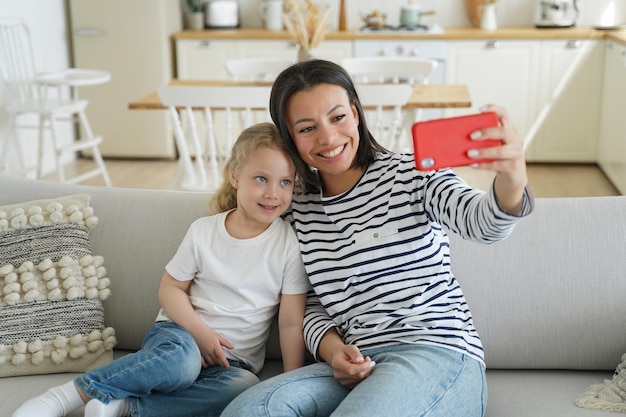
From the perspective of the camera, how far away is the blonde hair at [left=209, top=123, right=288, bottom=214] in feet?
5.41

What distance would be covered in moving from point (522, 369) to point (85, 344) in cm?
97

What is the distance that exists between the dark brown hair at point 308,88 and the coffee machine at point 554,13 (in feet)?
12.5

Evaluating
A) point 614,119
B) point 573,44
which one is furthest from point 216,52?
point 614,119

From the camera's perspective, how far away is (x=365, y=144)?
1648 mm

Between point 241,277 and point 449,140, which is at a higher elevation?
point 449,140

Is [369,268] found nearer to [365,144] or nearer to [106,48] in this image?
[365,144]

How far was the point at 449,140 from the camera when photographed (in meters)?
1.23

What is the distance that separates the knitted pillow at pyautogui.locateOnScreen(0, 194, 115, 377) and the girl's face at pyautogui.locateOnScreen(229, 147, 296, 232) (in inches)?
16.4

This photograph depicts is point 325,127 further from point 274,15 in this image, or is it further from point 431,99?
point 274,15

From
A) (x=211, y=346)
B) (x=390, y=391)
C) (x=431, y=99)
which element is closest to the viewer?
(x=390, y=391)

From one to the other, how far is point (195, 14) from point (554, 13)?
7.82 feet

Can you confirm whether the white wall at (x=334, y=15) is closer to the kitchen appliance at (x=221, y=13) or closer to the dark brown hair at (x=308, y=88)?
the kitchen appliance at (x=221, y=13)

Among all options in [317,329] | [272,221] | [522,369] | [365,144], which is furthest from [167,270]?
[522,369]

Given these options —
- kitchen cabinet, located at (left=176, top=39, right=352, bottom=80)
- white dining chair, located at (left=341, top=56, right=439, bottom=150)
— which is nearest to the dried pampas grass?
white dining chair, located at (left=341, top=56, right=439, bottom=150)
